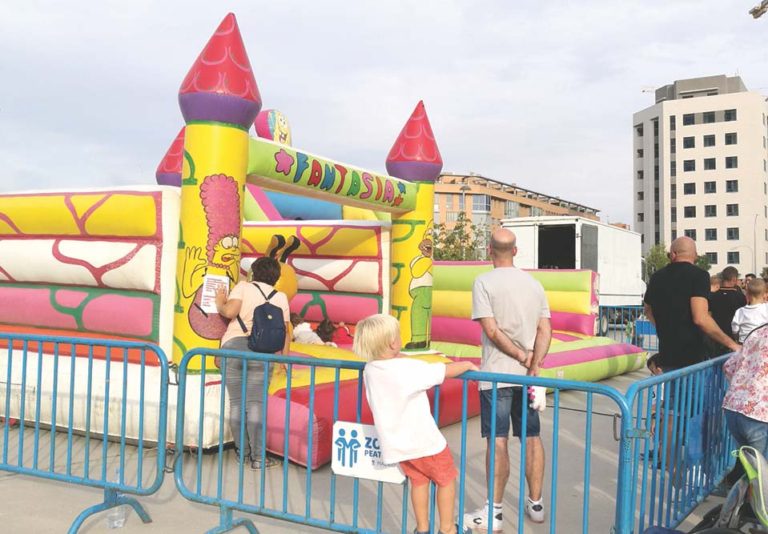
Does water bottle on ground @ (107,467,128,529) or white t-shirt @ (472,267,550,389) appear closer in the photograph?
white t-shirt @ (472,267,550,389)

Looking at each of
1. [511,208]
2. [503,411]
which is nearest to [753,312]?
[503,411]

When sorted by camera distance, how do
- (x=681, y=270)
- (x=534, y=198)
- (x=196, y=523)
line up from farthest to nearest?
(x=534, y=198)
(x=681, y=270)
(x=196, y=523)

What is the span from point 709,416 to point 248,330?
3.04m

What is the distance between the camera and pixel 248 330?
16.3 feet

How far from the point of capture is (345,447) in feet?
10.7

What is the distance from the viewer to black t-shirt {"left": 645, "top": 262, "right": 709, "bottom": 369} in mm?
4500

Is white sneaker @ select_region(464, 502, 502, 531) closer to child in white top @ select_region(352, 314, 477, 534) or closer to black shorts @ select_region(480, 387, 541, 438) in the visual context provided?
black shorts @ select_region(480, 387, 541, 438)

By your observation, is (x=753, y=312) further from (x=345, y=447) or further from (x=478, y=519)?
(x=345, y=447)

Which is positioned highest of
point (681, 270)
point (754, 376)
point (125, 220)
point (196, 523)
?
point (125, 220)

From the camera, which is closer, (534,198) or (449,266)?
(449,266)

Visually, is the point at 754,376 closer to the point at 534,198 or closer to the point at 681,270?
the point at 681,270

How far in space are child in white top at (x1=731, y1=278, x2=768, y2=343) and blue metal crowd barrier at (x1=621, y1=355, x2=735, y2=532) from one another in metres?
1.17

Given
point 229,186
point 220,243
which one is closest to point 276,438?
point 220,243

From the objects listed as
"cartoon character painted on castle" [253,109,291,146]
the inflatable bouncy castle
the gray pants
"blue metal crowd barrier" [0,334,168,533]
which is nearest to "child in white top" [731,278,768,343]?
the inflatable bouncy castle
